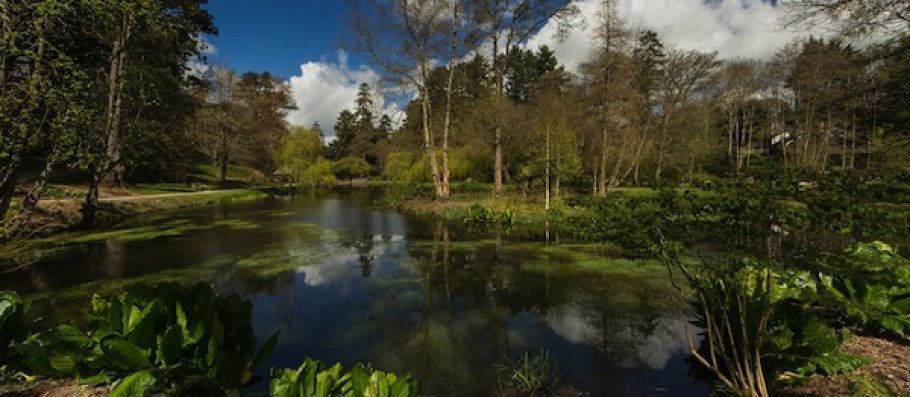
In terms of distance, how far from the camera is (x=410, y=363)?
18.5 feet

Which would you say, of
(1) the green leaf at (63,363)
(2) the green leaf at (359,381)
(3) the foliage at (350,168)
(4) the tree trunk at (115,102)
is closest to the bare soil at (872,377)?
(2) the green leaf at (359,381)

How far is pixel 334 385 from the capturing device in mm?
3756

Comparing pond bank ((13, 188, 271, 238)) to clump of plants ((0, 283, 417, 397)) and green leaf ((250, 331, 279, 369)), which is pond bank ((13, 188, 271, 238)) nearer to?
clump of plants ((0, 283, 417, 397))

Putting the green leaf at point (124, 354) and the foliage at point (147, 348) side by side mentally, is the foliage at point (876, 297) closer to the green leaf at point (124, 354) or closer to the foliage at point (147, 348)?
the foliage at point (147, 348)

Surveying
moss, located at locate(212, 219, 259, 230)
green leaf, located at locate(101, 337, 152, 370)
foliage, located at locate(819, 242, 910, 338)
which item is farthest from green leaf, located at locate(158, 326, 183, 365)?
moss, located at locate(212, 219, 259, 230)

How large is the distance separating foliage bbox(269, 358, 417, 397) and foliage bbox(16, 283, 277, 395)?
0.82 meters

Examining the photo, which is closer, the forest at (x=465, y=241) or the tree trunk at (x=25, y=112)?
the forest at (x=465, y=241)

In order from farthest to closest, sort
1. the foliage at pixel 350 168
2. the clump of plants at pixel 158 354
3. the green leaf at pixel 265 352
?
1. the foliage at pixel 350 168
2. the green leaf at pixel 265 352
3. the clump of plants at pixel 158 354

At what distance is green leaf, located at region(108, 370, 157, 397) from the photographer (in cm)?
359

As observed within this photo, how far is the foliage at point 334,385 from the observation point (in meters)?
3.59

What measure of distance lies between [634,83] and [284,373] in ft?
83.2

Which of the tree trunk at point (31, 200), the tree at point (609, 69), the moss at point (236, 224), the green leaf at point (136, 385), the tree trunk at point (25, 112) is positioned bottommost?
the moss at point (236, 224)

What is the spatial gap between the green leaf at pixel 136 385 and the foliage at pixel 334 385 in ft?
3.35

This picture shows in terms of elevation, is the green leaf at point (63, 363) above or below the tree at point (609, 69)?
below
